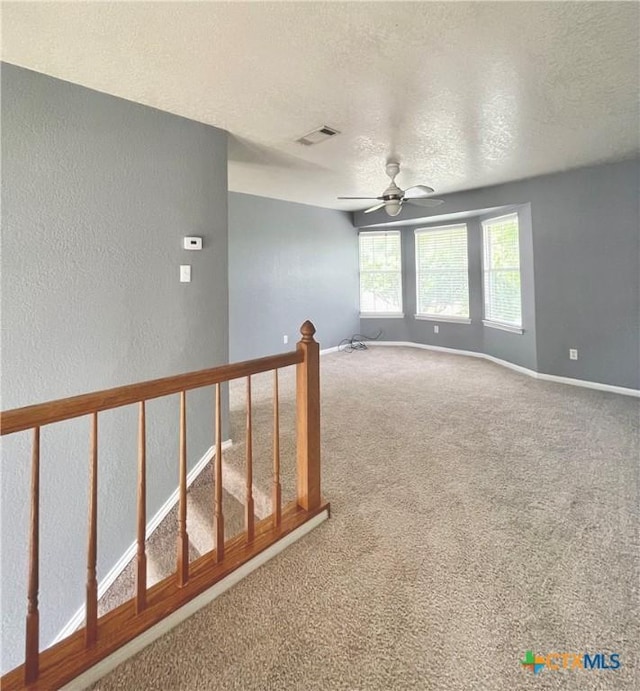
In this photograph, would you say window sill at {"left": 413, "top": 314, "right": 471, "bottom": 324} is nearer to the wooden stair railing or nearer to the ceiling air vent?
the ceiling air vent

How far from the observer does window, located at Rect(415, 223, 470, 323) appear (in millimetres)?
6129

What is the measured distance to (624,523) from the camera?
74.4 inches

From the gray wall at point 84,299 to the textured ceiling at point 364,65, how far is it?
10.5 inches

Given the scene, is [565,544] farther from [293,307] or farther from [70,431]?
[293,307]

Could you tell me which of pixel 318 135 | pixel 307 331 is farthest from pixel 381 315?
pixel 307 331

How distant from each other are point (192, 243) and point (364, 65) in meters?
1.52

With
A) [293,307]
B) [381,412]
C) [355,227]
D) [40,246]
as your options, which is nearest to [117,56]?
[40,246]

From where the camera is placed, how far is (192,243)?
2.63m

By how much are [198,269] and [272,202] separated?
3152 mm

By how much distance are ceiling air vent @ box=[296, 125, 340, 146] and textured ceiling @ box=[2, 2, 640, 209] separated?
87 millimetres

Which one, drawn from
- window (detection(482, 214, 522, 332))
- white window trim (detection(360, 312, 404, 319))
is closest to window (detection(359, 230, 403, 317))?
white window trim (detection(360, 312, 404, 319))

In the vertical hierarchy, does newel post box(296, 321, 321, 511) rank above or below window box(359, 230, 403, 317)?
below

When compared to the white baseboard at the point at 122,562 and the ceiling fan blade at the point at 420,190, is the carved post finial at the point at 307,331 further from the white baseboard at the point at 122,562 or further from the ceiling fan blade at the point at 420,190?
the ceiling fan blade at the point at 420,190

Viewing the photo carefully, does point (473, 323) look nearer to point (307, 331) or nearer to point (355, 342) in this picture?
point (355, 342)
